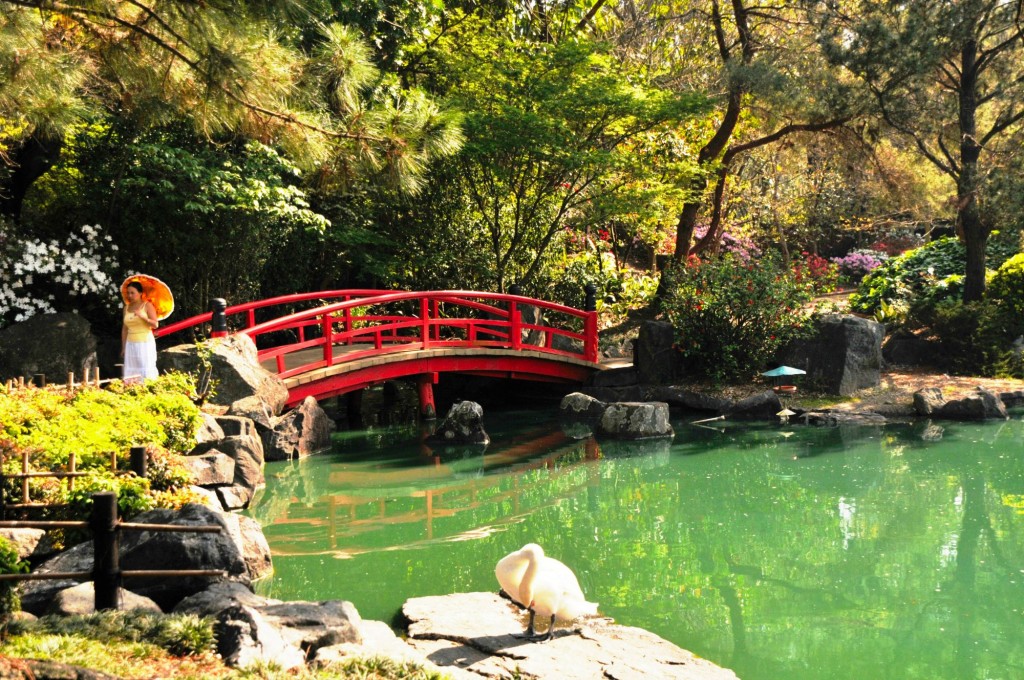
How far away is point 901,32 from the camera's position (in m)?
14.4

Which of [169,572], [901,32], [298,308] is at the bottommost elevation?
[169,572]

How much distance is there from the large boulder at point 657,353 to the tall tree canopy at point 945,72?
482 centimetres

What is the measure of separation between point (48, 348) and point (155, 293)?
2.37 m

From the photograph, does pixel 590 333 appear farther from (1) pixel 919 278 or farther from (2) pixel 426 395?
(1) pixel 919 278

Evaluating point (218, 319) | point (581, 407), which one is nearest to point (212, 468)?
point (218, 319)

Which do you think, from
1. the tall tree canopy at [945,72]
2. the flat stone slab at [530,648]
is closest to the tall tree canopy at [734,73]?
the tall tree canopy at [945,72]

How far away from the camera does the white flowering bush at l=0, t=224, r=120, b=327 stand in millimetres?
11945

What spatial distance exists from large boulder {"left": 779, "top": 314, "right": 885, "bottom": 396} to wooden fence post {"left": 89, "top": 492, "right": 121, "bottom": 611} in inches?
435

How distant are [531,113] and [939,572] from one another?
8778 millimetres

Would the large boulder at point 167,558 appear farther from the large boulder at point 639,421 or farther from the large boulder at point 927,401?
the large boulder at point 927,401

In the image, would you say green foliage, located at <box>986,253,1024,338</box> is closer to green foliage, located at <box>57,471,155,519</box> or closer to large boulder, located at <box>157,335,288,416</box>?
large boulder, located at <box>157,335,288,416</box>

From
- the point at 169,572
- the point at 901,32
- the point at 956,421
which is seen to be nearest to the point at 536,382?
the point at 956,421

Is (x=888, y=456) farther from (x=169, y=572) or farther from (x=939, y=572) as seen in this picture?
(x=169, y=572)

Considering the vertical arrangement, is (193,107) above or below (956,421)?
above
